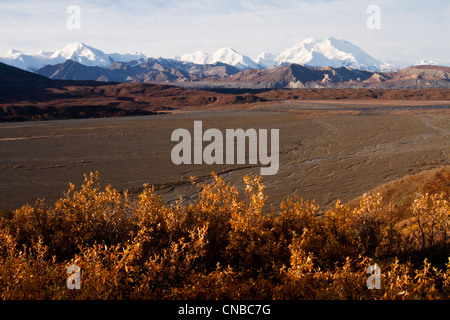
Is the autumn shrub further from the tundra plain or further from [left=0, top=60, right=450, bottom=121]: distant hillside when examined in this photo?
[left=0, top=60, right=450, bottom=121]: distant hillside

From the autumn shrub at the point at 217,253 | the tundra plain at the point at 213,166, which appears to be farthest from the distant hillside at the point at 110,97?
the autumn shrub at the point at 217,253

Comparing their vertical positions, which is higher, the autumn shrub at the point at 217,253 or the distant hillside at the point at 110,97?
the distant hillside at the point at 110,97

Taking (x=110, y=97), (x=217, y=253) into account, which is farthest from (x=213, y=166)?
(x=110, y=97)

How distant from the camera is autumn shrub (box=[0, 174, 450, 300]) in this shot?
334 cm

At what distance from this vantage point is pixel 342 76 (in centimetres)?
17750

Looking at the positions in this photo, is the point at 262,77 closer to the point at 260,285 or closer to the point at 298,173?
the point at 298,173

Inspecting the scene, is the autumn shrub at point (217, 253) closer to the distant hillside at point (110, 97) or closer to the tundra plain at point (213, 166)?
the tundra plain at point (213, 166)

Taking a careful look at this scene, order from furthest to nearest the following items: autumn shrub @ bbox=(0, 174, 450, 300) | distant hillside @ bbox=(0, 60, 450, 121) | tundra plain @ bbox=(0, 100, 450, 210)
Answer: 1. distant hillside @ bbox=(0, 60, 450, 121)
2. tundra plain @ bbox=(0, 100, 450, 210)
3. autumn shrub @ bbox=(0, 174, 450, 300)

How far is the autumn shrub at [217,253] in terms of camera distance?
334 cm

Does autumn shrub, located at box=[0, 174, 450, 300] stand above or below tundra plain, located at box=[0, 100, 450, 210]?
above

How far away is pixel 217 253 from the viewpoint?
4801mm

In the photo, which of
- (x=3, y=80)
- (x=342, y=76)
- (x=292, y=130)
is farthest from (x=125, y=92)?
(x=342, y=76)

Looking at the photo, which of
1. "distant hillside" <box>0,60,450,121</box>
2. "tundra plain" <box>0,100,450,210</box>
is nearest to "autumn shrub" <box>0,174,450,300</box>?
"tundra plain" <box>0,100,450,210</box>

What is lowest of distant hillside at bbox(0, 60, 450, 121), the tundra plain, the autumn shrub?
the tundra plain
